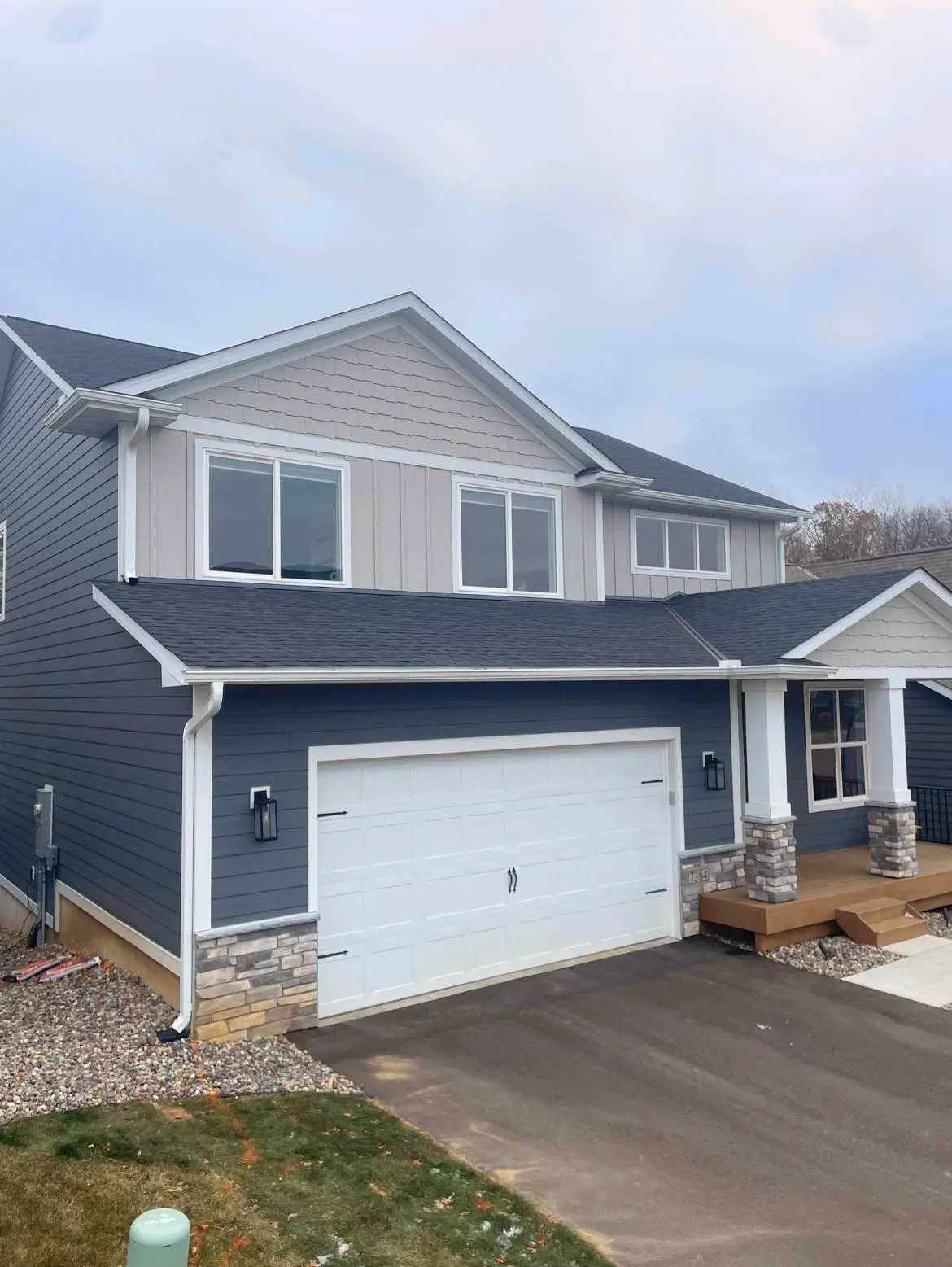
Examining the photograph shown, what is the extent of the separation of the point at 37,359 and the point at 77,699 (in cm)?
390

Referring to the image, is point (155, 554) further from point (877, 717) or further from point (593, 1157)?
point (877, 717)

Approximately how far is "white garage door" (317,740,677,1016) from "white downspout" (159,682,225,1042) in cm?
107

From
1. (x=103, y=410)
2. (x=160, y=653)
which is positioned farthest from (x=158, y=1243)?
(x=103, y=410)

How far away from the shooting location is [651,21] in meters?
12.4

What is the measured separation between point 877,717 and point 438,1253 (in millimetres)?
8785

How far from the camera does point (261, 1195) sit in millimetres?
4551

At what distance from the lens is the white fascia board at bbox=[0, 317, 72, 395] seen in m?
9.26

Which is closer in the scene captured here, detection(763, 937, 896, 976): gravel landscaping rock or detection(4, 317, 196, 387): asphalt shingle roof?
detection(763, 937, 896, 976): gravel landscaping rock

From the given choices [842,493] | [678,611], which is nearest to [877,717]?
[678,611]

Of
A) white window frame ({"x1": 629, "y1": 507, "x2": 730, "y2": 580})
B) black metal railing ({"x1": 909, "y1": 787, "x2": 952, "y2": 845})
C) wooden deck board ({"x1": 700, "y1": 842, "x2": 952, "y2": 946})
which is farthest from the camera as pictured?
black metal railing ({"x1": 909, "y1": 787, "x2": 952, "y2": 845})

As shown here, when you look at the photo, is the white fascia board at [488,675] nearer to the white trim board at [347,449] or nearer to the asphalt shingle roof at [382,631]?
the asphalt shingle roof at [382,631]

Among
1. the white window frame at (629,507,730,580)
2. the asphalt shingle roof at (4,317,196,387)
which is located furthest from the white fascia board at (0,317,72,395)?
the white window frame at (629,507,730,580)

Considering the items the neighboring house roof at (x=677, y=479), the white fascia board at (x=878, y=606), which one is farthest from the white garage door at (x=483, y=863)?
the neighboring house roof at (x=677, y=479)

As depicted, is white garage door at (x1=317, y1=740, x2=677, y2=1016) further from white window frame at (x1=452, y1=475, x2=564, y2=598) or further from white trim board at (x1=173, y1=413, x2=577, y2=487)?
white trim board at (x1=173, y1=413, x2=577, y2=487)
